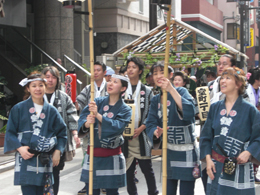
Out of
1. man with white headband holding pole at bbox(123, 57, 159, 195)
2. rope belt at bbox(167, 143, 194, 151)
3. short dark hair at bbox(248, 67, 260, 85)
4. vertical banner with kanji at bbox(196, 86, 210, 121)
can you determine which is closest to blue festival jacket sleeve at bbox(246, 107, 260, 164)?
rope belt at bbox(167, 143, 194, 151)

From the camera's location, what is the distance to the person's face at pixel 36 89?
4695mm

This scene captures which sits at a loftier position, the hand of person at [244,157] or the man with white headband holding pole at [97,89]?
the man with white headband holding pole at [97,89]

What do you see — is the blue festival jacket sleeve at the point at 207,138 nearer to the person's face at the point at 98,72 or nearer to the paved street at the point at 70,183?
the person's face at the point at 98,72

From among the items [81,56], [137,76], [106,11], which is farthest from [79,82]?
[137,76]

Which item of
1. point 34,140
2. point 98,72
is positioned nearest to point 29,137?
point 34,140

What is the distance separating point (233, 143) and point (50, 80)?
2680 millimetres

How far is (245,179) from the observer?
3971mm

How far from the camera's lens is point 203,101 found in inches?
228

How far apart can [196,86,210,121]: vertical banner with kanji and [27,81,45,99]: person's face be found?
7.22ft

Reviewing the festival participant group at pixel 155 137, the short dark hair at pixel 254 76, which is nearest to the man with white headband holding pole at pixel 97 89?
the festival participant group at pixel 155 137

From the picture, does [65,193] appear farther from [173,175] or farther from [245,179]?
[245,179]

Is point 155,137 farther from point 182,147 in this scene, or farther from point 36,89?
point 36,89

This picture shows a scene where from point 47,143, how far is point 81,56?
13709 mm

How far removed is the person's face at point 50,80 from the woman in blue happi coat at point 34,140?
0.75m
